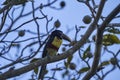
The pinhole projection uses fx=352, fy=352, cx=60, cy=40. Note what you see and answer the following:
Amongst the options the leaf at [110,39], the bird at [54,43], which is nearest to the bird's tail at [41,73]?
the bird at [54,43]

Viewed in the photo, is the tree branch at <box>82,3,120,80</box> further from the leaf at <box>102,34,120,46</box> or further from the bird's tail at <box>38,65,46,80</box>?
the bird's tail at <box>38,65,46,80</box>

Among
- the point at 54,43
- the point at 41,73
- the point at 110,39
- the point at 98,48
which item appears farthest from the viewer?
Result: the point at 54,43

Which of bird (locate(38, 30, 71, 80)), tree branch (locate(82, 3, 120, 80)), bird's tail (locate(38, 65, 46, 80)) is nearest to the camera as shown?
tree branch (locate(82, 3, 120, 80))

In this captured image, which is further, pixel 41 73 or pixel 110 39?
pixel 41 73

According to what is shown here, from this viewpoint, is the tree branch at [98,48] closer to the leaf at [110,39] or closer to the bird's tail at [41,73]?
the leaf at [110,39]

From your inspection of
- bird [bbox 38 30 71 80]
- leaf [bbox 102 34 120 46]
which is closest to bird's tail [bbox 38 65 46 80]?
bird [bbox 38 30 71 80]

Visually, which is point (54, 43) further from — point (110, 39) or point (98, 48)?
point (98, 48)

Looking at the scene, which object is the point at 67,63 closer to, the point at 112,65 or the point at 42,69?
the point at 42,69

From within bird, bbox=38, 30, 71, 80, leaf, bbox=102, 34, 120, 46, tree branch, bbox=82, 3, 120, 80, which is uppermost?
bird, bbox=38, 30, 71, 80

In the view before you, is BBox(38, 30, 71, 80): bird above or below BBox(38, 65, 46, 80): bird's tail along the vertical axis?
above

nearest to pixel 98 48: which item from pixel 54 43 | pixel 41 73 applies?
pixel 41 73

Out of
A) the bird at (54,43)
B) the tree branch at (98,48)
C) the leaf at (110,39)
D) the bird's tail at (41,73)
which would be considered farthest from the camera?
the bird at (54,43)

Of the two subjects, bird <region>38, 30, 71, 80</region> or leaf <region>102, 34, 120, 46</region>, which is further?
bird <region>38, 30, 71, 80</region>

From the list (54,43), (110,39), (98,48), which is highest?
(54,43)
